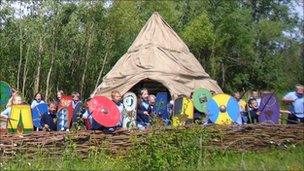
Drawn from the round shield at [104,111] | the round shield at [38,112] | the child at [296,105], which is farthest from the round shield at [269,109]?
the round shield at [38,112]

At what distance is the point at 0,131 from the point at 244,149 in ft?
14.5

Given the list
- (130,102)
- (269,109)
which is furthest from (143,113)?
(269,109)

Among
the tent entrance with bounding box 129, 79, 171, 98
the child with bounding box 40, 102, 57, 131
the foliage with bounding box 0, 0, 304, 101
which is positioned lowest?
the child with bounding box 40, 102, 57, 131

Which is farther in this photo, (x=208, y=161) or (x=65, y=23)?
(x=65, y=23)

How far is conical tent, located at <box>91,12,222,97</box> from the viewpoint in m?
18.2

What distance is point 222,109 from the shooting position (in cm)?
1165

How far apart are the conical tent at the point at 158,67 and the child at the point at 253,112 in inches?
208

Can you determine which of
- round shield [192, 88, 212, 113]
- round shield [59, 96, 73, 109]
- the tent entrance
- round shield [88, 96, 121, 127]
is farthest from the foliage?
round shield [88, 96, 121, 127]

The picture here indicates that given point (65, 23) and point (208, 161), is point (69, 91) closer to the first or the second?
point (65, 23)

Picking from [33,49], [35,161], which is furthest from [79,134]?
[33,49]

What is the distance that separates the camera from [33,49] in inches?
1013

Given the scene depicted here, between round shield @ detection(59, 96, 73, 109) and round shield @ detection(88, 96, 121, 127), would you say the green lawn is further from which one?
round shield @ detection(59, 96, 73, 109)

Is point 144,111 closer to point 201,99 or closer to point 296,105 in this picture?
point 201,99

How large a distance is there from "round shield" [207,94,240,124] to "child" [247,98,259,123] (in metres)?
0.53
